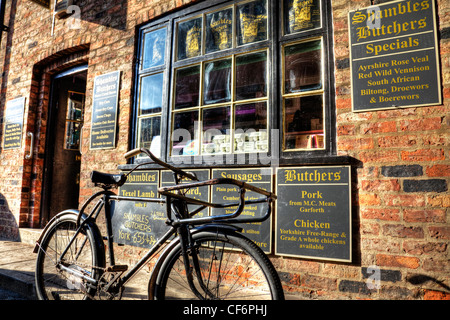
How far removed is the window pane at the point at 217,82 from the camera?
3025 millimetres

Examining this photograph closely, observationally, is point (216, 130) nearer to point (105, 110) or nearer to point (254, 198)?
point (254, 198)

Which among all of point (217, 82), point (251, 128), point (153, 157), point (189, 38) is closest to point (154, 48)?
point (189, 38)

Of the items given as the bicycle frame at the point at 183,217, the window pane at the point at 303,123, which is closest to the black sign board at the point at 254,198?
the window pane at the point at 303,123

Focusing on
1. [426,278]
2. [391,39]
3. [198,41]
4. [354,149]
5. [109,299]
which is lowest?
[109,299]

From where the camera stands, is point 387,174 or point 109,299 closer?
point 109,299

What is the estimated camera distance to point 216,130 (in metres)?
3.03

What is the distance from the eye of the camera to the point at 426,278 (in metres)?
1.98

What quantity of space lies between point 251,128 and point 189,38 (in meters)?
1.35

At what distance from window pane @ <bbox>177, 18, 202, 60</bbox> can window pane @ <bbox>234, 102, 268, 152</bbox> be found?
2.98 feet

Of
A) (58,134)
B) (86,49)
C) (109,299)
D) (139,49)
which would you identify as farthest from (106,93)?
(109,299)

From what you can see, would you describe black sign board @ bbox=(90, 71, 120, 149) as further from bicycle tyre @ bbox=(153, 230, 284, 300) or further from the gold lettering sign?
bicycle tyre @ bbox=(153, 230, 284, 300)

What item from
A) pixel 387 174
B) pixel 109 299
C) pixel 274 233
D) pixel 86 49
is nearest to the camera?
pixel 109 299

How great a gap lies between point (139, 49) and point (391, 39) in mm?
2754

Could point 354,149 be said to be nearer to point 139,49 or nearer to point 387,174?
point 387,174
